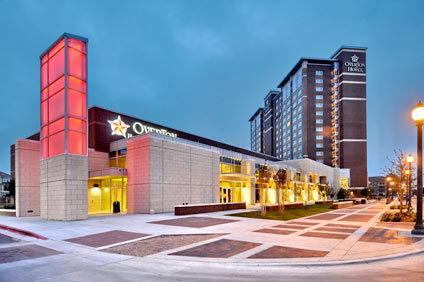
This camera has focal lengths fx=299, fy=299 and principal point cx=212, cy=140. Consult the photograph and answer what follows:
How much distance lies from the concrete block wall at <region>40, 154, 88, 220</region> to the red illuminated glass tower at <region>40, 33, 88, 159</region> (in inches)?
29.0

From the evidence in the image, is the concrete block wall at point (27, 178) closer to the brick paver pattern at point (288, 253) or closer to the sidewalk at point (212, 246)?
the sidewalk at point (212, 246)

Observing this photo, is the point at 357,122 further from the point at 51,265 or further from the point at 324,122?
the point at 51,265

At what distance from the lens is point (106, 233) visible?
1441cm

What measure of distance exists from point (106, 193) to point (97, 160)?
11.8 ft

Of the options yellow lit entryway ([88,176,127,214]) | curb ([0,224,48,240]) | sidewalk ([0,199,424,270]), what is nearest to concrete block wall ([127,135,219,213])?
yellow lit entryway ([88,176,127,214])

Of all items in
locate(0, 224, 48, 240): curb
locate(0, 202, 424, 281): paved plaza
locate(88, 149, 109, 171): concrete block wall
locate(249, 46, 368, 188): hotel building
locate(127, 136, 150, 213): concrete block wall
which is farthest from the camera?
locate(249, 46, 368, 188): hotel building

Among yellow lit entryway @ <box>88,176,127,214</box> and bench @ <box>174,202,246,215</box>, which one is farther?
yellow lit entryway @ <box>88,176,127,214</box>

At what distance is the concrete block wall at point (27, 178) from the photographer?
2759 centimetres

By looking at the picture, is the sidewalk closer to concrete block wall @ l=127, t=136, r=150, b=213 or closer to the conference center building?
the conference center building

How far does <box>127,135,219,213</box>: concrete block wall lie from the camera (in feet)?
85.3

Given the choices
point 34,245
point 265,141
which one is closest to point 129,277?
point 34,245

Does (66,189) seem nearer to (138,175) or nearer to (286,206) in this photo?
(138,175)

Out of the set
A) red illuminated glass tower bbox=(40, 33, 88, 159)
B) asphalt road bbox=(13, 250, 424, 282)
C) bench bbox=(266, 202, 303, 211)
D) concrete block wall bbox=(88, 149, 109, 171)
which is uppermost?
red illuminated glass tower bbox=(40, 33, 88, 159)

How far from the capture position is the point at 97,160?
31.0 metres
